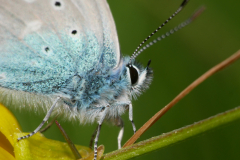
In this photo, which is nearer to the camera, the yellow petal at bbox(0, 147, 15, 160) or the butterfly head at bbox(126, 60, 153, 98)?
the yellow petal at bbox(0, 147, 15, 160)

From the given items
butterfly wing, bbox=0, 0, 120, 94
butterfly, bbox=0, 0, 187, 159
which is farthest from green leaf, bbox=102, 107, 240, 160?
butterfly wing, bbox=0, 0, 120, 94

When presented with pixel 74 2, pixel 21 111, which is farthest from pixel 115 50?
pixel 21 111

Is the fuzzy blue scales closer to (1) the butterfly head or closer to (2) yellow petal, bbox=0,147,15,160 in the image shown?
(1) the butterfly head

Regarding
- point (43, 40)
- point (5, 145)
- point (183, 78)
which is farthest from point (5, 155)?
A: point (183, 78)

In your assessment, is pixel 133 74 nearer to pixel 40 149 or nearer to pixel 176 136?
pixel 40 149

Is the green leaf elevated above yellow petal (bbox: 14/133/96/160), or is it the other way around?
yellow petal (bbox: 14/133/96/160)

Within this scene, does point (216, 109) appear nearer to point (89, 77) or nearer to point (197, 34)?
point (197, 34)
